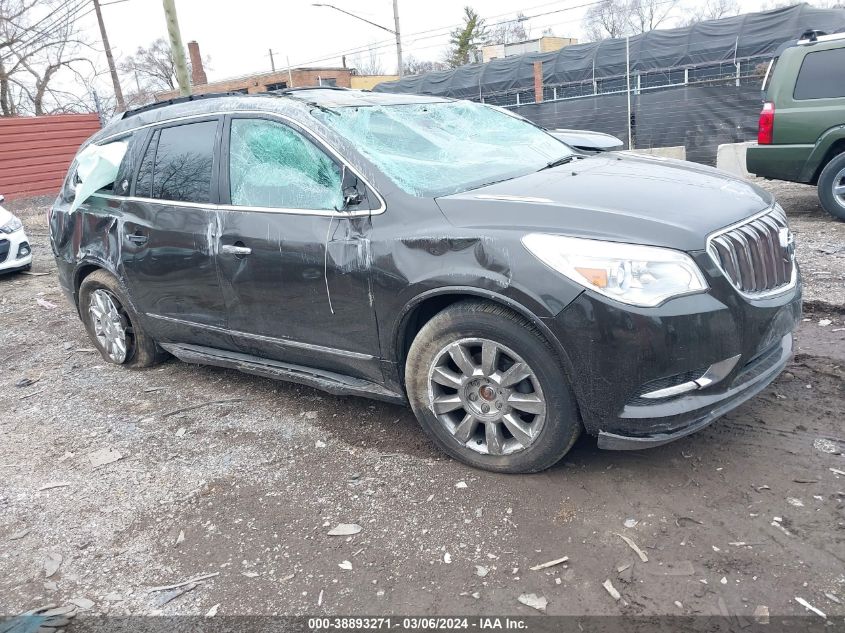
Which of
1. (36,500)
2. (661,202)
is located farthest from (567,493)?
(36,500)

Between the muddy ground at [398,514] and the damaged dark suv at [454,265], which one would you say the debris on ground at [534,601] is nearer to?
the muddy ground at [398,514]

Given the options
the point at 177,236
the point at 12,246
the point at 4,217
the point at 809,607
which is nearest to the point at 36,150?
the point at 4,217

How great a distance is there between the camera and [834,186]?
290 inches

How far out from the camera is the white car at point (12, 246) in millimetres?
8719

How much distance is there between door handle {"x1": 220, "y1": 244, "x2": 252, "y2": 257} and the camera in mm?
3762

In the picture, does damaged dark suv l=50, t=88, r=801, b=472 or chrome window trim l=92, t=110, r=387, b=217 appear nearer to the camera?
damaged dark suv l=50, t=88, r=801, b=472

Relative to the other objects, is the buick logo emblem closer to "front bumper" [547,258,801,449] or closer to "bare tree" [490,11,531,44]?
"front bumper" [547,258,801,449]

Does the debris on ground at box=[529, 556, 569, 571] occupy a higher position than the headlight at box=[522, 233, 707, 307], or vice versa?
the headlight at box=[522, 233, 707, 307]

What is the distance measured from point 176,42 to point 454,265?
34.3ft

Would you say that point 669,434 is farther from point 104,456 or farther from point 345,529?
point 104,456

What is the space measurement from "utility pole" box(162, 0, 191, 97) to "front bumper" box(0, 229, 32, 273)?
12.8 ft

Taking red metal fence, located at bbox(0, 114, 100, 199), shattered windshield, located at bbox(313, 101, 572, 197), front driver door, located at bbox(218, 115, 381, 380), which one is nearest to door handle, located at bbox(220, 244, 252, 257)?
front driver door, located at bbox(218, 115, 381, 380)

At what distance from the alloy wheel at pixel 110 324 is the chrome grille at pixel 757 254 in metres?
4.05

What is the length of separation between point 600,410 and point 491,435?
549 mm
